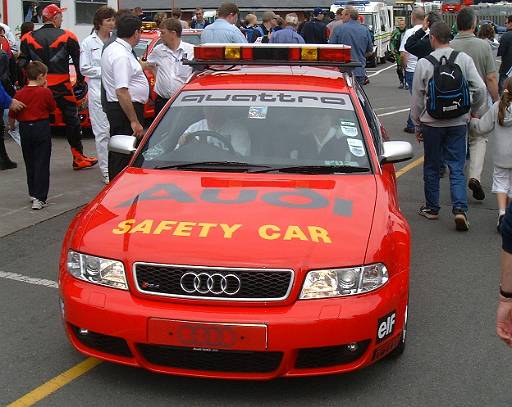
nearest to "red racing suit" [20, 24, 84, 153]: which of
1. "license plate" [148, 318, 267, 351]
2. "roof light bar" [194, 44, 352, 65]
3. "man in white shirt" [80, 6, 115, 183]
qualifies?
"man in white shirt" [80, 6, 115, 183]

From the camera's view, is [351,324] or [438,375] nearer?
[351,324]

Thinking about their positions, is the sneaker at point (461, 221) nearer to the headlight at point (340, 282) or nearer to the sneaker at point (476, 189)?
the sneaker at point (476, 189)

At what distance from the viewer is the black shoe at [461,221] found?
26.0 ft

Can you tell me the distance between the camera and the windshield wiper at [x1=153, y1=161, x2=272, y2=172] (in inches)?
213

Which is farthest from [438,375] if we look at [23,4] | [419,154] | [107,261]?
[23,4]

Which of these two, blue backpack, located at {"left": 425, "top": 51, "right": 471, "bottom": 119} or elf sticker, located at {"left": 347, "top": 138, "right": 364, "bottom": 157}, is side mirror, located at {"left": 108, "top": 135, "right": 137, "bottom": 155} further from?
blue backpack, located at {"left": 425, "top": 51, "right": 471, "bottom": 119}

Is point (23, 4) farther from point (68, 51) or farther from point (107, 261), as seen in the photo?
point (107, 261)

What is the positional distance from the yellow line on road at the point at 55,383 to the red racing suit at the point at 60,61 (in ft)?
20.4

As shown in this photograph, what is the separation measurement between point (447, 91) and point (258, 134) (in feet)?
9.12

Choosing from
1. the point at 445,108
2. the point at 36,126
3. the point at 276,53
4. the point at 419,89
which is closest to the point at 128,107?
the point at 36,126

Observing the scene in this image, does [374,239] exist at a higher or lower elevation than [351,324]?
higher

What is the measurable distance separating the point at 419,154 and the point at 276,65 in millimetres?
5762

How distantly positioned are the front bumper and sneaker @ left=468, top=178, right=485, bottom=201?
16.2 ft

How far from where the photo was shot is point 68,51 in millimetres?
10945
